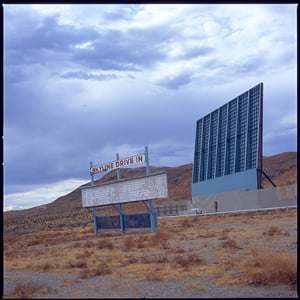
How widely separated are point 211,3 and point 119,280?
693 cm

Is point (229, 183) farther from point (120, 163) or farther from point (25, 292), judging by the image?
point (25, 292)

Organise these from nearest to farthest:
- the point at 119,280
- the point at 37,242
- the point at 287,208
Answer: the point at 119,280
the point at 37,242
the point at 287,208

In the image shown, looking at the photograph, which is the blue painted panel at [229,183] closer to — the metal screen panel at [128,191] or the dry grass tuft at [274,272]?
the metal screen panel at [128,191]

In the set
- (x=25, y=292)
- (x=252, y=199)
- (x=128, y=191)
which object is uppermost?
(x=128, y=191)

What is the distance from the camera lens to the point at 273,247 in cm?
1805

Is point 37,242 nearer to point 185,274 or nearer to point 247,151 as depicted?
point 185,274

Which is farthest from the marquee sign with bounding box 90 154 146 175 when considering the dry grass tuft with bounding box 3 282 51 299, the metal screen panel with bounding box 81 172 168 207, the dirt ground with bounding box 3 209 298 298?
the dry grass tuft with bounding box 3 282 51 299

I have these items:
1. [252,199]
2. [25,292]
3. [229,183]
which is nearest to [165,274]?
[25,292]

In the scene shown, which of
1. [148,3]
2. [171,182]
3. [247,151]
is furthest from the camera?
[171,182]

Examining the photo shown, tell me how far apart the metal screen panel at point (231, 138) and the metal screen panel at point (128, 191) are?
736 inches

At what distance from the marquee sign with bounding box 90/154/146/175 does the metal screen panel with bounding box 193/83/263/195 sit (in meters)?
18.6

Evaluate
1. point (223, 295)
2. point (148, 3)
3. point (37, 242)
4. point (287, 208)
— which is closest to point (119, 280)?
point (223, 295)

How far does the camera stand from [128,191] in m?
30.6

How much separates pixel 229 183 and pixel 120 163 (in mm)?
24686
